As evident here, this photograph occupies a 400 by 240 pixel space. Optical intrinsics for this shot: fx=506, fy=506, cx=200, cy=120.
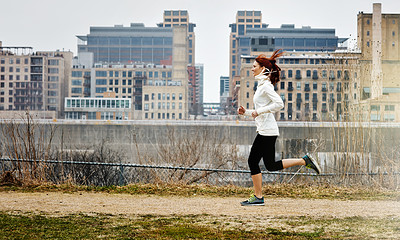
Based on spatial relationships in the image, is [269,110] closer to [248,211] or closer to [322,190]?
[248,211]

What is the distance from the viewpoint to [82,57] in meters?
136

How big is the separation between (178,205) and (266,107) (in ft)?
6.35

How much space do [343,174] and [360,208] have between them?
124 inches

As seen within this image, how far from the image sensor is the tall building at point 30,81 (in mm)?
121938

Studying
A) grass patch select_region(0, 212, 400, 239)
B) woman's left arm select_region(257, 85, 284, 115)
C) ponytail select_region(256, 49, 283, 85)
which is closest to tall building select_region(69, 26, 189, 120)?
ponytail select_region(256, 49, 283, 85)

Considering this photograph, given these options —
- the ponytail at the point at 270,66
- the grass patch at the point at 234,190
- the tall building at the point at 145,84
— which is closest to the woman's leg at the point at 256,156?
the ponytail at the point at 270,66

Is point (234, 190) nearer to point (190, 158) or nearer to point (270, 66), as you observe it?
point (270, 66)

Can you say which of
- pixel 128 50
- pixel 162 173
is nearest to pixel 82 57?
pixel 128 50

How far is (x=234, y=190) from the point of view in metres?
8.69

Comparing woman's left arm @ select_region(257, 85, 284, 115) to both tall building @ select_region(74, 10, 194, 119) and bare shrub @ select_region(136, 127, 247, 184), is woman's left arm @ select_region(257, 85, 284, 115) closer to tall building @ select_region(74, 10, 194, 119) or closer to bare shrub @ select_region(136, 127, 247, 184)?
bare shrub @ select_region(136, 127, 247, 184)

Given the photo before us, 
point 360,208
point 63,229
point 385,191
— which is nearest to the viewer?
point 63,229

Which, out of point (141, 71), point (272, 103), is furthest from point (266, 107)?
point (141, 71)

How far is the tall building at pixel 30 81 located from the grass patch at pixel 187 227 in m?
119

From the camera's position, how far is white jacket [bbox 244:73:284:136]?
6.36 metres
